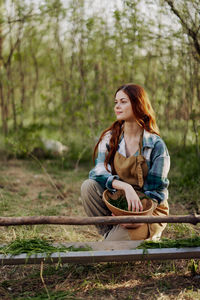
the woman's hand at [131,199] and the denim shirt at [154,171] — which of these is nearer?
the woman's hand at [131,199]

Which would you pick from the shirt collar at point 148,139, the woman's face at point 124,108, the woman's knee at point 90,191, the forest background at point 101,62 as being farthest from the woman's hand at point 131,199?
the forest background at point 101,62

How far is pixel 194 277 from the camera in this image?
2.39 meters

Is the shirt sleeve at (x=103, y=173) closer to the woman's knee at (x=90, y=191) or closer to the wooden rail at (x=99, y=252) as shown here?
the woman's knee at (x=90, y=191)

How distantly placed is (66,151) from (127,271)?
3.57 m

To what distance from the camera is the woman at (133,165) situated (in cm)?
262

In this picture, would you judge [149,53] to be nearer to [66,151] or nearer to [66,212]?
[66,151]

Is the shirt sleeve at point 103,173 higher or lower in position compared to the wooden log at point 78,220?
higher

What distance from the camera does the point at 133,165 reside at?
2.66 metres

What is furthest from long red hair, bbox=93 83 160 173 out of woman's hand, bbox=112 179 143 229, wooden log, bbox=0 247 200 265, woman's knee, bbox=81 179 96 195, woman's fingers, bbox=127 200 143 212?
wooden log, bbox=0 247 200 265

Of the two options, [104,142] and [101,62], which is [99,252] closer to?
[104,142]

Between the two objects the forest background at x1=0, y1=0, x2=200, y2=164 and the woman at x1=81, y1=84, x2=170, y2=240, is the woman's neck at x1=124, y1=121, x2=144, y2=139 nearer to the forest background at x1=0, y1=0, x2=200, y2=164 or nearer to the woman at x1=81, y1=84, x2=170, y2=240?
the woman at x1=81, y1=84, x2=170, y2=240

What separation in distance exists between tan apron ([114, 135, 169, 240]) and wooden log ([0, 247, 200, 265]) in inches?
10.6

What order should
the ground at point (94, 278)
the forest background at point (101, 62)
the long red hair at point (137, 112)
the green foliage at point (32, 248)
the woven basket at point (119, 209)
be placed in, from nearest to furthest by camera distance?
the ground at point (94, 278)
the green foliage at point (32, 248)
the woven basket at point (119, 209)
the long red hair at point (137, 112)
the forest background at point (101, 62)

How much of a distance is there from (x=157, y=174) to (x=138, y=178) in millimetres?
139
